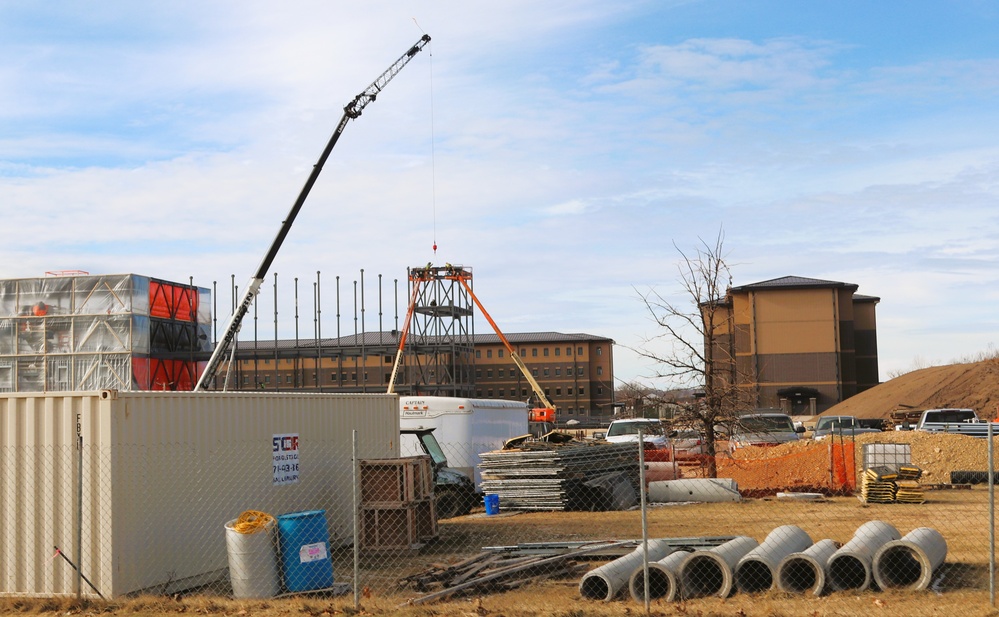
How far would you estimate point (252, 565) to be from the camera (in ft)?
36.5

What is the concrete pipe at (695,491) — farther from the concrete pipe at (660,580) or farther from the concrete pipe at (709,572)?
the concrete pipe at (660,580)

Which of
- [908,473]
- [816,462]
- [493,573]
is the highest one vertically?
[493,573]

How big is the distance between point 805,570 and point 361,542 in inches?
270

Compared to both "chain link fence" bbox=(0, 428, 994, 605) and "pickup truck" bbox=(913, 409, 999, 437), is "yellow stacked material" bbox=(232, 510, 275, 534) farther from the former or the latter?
"pickup truck" bbox=(913, 409, 999, 437)

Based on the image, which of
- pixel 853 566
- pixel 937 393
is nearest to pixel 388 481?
pixel 853 566

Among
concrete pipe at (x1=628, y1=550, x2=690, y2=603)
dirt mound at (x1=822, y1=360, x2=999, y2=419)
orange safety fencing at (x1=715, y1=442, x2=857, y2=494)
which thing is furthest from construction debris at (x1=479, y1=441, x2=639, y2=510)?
dirt mound at (x1=822, y1=360, x2=999, y2=419)

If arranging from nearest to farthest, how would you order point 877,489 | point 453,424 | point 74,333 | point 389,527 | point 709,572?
point 709,572 < point 389,527 < point 877,489 < point 453,424 < point 74,333

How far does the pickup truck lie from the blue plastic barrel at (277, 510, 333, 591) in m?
28.0

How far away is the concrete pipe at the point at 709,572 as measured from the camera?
1020 centimetres

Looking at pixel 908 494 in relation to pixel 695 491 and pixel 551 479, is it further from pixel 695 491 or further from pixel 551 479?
pixel 551 479

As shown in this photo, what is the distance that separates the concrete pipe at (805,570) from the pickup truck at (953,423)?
1009 inches

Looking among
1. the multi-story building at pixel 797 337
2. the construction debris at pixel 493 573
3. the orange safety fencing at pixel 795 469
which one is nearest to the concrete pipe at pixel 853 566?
the construction debris at pixel 493 573

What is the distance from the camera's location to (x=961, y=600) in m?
9.88

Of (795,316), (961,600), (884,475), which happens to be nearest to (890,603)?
(961,600)
